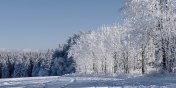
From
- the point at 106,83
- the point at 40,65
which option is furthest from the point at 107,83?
the point at 40,65

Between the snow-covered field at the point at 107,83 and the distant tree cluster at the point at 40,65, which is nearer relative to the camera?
the snow-covered field at the point at 107,83

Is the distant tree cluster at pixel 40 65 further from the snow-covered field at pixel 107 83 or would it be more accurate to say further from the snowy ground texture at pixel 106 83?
the snow-covered field at pixel 107 83

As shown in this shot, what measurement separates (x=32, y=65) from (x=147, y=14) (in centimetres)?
14726

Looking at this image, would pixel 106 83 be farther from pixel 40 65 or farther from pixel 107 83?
pixel 40 65

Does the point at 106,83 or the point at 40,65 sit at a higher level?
the point at 40,65

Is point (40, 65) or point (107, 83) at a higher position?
point (40, 65)

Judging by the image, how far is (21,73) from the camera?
183750 mm

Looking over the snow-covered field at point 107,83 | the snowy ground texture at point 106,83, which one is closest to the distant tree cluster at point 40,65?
the snowy ground texture at point 106,83

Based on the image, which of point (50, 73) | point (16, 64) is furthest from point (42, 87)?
point (16, 64)

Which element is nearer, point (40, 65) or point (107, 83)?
point (107, 83)

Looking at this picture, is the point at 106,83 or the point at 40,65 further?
the point at 40,65

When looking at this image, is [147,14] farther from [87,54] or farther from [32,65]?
[32,65]

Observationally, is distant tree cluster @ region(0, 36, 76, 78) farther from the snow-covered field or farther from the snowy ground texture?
the snow-covered field

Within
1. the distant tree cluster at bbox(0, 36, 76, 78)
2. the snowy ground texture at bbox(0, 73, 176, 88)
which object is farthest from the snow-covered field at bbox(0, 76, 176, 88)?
Result: the distant tree cluster at bbox(0, 36, 76, 78)
